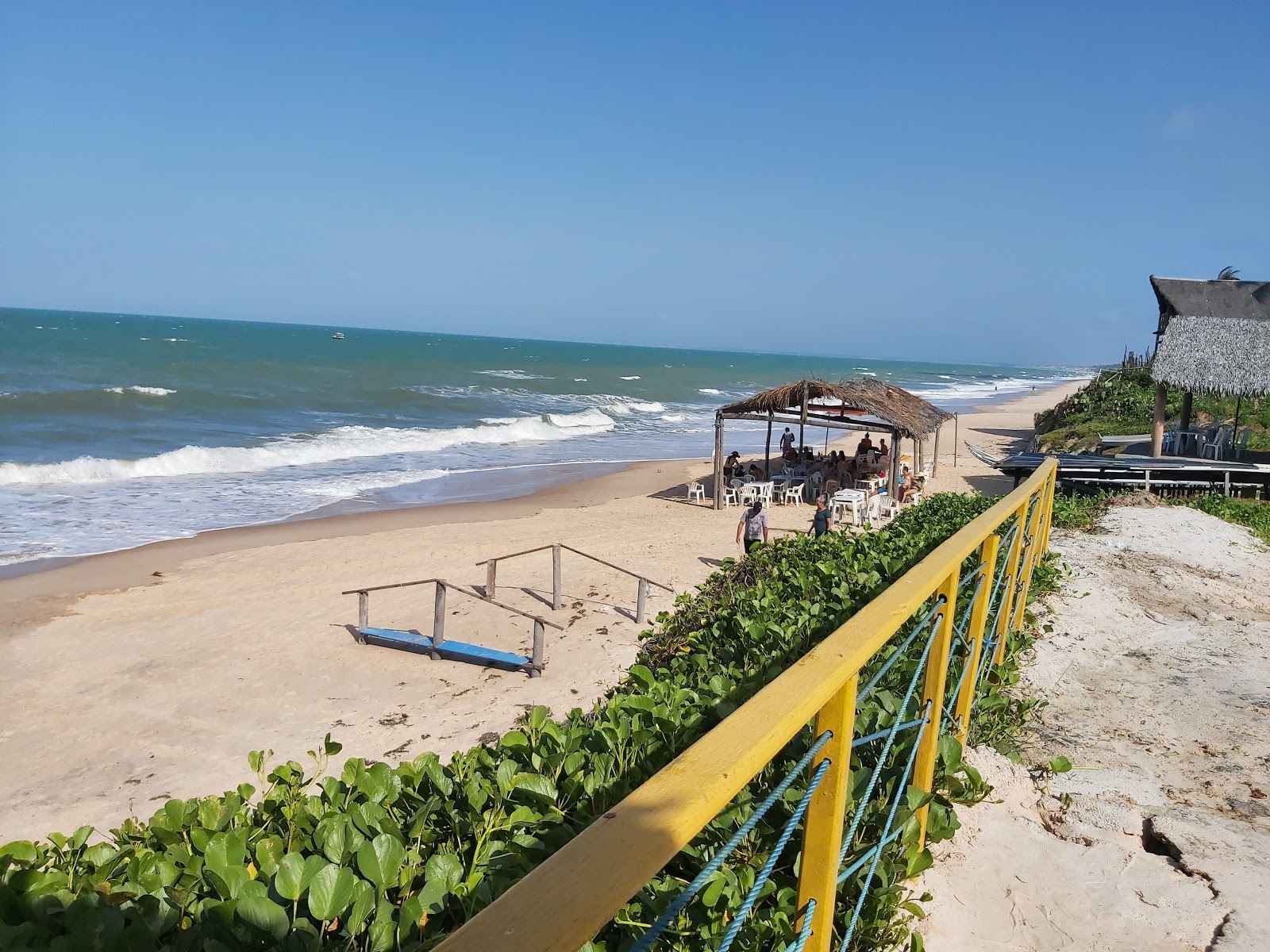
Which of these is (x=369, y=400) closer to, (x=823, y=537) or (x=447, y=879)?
(x=823, y=537)

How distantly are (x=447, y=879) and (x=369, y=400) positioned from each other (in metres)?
41.0

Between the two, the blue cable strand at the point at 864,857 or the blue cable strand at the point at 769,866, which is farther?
the blue cable strand at the point at 864,857

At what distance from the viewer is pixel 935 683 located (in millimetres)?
2307

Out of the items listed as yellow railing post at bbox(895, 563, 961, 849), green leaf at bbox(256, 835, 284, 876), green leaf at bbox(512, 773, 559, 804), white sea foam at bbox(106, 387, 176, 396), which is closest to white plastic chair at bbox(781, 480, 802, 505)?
yellow railing post at bbox(895, 563, 961, 849)

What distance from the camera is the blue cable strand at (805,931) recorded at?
4.23 feet

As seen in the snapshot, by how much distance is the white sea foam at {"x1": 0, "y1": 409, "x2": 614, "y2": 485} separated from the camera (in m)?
19.6

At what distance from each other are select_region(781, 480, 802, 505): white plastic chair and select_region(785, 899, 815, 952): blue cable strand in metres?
16.0

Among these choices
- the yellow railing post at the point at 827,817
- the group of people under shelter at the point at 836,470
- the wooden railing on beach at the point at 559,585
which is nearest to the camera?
the yellow railing post at the point at 827,817

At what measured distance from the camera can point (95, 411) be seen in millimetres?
29984

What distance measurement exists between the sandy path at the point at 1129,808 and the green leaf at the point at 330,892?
151 centimetres

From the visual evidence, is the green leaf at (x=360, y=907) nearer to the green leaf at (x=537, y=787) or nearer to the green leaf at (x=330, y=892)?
the green leaf at (x=330, y=892)

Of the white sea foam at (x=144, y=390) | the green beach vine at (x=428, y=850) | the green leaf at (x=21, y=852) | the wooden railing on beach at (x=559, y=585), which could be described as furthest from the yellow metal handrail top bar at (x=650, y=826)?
the white sea foam at (x=144, y=390)

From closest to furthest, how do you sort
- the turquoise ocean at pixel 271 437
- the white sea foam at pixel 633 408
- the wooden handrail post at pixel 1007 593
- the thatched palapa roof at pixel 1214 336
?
the wooden handrail post at pixel 1007 593 < the thatched palapa roof at pixel 1214 336 < the turquoise ocean at pixel 271 437 < the white sea foam at pixel 633 408

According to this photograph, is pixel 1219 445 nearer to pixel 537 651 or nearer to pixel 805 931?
pixel 537 651
